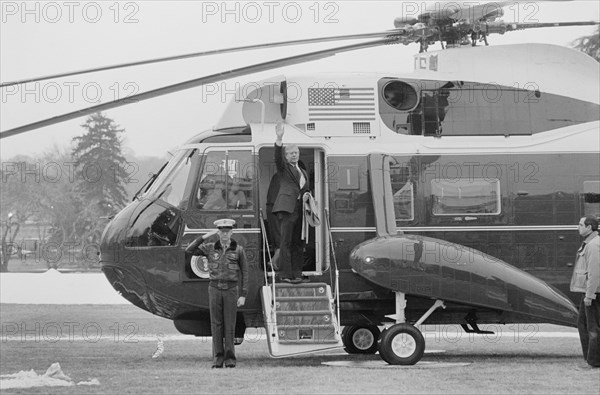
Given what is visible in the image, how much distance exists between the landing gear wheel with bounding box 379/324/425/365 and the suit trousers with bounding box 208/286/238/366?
1835mm

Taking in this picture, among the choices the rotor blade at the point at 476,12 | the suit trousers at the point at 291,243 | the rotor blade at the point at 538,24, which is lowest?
the suit trousers at the point at 291,243

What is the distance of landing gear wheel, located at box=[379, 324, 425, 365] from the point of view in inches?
496

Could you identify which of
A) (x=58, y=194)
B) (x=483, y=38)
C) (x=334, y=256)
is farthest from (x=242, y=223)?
(x=58, y=194)

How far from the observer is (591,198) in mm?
13875

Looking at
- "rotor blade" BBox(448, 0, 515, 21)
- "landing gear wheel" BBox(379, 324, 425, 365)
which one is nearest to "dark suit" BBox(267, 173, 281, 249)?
"landing gear wheel" BBox(379, 324, 425, 365)

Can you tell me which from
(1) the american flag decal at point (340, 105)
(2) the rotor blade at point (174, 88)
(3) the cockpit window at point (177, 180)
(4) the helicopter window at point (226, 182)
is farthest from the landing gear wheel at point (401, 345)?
(2) the rotor blade at point (174, 88)

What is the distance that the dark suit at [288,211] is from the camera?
42.6ft

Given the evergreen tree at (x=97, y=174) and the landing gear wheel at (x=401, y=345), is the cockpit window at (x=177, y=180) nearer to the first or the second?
the landing gear wheel at (x=401, y=345)

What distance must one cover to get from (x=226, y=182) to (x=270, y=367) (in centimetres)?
261

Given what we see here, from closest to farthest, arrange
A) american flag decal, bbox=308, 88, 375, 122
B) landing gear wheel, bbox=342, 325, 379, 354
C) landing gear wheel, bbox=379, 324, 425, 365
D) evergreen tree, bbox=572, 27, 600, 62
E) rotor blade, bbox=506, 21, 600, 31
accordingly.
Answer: landing gear wheel, bbox=379, 324, 425, 365, rotor blade, bbox=506, 21, 600, 31, american flag decal, bbox=308, 88, 375, 122, landing gear wheel, bbox=342, 325, 379, 354, evergreen tree, bbox=572, 27, 600, 62

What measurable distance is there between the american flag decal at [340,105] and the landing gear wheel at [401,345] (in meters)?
2.89

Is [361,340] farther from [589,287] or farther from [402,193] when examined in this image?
[589,287]

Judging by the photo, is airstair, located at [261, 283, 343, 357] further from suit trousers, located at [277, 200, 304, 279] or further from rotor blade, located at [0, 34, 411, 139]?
rotor blade, located at [0, 34, 411, 139]

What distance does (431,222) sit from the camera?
1365 centimetres
